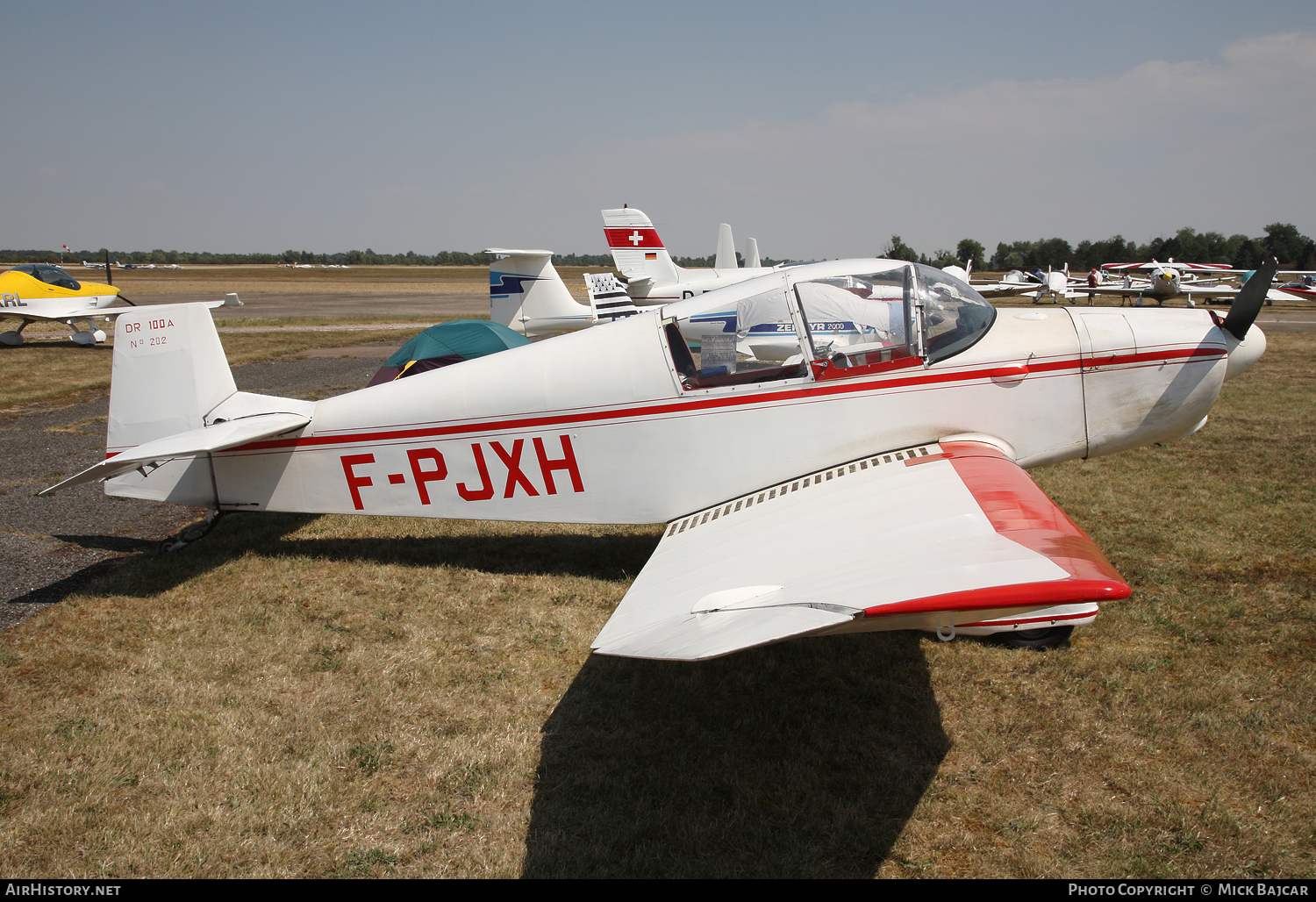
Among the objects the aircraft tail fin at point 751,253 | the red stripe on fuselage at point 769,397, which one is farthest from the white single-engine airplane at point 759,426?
the aircraft tail fin at point 751,253

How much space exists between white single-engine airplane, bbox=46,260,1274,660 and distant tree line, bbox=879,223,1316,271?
43758 mm

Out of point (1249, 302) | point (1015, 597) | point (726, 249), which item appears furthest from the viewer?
point (726, 249)

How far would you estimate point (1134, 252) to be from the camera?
6656 centimetres

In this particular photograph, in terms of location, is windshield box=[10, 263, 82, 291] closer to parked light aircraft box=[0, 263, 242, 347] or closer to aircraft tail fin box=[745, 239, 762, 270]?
parked light aircraft box=[0, 263, 242, 347]

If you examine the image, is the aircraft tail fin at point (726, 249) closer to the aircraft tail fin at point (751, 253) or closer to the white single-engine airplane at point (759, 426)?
the aircraft tail fin at point (751, 253)

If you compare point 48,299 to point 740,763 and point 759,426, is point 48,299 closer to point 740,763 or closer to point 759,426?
point 759,426

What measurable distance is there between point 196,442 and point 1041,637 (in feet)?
17.0

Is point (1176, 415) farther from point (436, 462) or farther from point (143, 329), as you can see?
point (143, 329)

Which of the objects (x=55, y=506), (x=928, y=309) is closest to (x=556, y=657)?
(x=928, y=309)

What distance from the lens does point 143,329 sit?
17.5 ft

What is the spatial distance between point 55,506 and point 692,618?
6.99 metres

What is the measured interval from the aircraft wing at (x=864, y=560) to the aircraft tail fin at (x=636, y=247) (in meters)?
18.0

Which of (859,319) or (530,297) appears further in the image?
(530,297)

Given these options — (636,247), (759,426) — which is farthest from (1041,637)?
(636,247)
